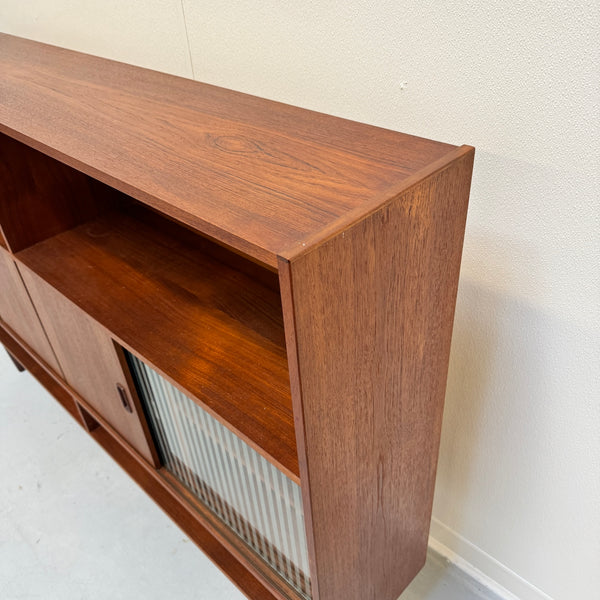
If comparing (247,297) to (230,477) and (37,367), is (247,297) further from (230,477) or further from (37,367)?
(37,367)

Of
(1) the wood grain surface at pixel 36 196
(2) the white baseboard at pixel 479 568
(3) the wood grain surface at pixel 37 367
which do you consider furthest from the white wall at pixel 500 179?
(3) the wood grain surface at pixel 37 367

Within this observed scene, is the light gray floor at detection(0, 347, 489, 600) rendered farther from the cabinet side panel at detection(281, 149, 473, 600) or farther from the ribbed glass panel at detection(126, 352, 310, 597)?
the cabinet side panel at detection(281, 149, 473, 600)

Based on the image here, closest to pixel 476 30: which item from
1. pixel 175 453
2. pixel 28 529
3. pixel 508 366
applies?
pixel 508 366

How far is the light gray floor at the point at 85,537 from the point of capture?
4.07 ft

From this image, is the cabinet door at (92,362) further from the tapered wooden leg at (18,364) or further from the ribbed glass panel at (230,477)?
the tapered wooden leg at (18,364)

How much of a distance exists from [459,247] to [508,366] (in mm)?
258

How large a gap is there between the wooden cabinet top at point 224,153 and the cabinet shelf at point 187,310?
0.23 metres

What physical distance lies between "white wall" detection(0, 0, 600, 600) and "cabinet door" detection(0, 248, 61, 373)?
56cm

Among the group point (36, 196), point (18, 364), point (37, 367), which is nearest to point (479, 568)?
point (36, 196)

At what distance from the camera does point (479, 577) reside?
1168mm

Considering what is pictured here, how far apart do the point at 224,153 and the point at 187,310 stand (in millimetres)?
371

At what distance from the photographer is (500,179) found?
744 millimetres

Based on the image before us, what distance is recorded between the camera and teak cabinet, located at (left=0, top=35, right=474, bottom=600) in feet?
1.97

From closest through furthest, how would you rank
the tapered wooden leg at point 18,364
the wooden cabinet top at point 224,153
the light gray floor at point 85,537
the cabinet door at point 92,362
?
the wooden cabinet top at point 224,153, the cabinet door at point 92,362, the light gray floor at point 85,537, the tapered wooden leg at point 18,364
